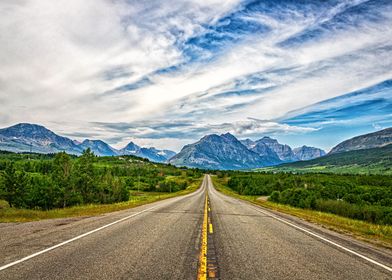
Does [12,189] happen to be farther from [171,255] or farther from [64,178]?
[171,255]

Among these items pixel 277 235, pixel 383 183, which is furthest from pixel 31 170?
pixel 277 235

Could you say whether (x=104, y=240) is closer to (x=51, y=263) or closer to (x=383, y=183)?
(x=51, y=263)

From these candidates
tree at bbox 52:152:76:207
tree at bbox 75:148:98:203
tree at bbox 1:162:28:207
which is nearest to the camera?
tree at bbox 52:152:76:207

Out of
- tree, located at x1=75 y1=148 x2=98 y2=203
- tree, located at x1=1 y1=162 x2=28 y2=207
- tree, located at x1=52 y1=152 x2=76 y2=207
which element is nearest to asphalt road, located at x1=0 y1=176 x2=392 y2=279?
tree, located at x1=52 y1=152 x2=76 y2=207

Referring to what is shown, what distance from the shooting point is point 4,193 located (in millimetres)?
76125

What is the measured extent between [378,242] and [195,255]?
9.14m

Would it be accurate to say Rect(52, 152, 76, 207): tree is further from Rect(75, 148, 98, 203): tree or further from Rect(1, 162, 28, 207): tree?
Rect(1, 162, 28, 207): tree

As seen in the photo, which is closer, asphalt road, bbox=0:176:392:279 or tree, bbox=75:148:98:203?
asphalt road, bbox=0:176:392:279

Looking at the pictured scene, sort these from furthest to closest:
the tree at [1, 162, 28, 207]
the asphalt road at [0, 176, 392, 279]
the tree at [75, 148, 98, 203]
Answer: the tree at [75, 148, 98, 203], the tree at [1, 162, 28, 207], the asphalt road at [0, 176, 392, 279]

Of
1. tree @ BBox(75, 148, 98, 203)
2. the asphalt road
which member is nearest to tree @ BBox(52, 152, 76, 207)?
tree @ BBox(75, 148, 98, 203)

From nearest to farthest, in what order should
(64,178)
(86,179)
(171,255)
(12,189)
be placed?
(171,255), (64,178), (12,189), (86,179)

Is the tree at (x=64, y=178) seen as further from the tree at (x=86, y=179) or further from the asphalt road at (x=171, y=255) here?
the asphalt road at (x=171, y=255)

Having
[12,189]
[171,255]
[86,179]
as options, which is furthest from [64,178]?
[171,255]

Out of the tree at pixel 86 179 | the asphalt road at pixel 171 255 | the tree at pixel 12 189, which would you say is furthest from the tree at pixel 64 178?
the asphalt road at pixel 171 255
